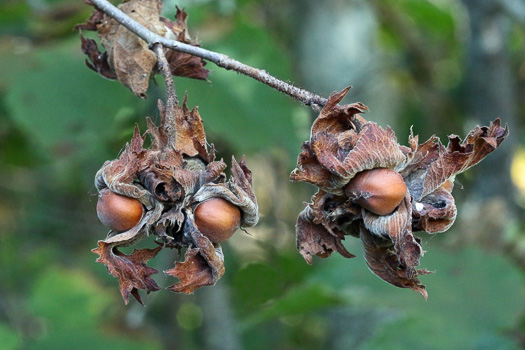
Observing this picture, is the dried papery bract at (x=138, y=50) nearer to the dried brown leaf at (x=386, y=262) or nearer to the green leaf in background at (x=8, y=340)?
the dried brown leaf at (x=386, y=262)

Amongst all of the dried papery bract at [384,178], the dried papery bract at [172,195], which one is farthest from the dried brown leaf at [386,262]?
the dried papery bract at [172,195]

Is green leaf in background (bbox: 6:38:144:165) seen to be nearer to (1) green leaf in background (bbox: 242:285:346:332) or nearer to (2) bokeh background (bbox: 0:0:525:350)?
(2) bokeh background (bbox: 0:0:525:350)

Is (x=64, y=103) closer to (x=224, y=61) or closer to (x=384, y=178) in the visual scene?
(x=224, y=61)

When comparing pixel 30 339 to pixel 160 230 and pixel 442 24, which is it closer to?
pixel 160 230

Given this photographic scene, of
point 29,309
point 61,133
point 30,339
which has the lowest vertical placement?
point 29,309

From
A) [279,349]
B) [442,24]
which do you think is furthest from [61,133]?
[442,24]

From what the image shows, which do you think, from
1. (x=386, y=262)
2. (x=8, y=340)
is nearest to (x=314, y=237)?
(x=386, y=262)

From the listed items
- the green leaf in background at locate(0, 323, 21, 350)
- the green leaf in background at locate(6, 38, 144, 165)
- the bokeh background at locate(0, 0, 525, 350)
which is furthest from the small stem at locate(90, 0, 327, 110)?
the green leaf in background at locate(0, 323, 21, 350)
